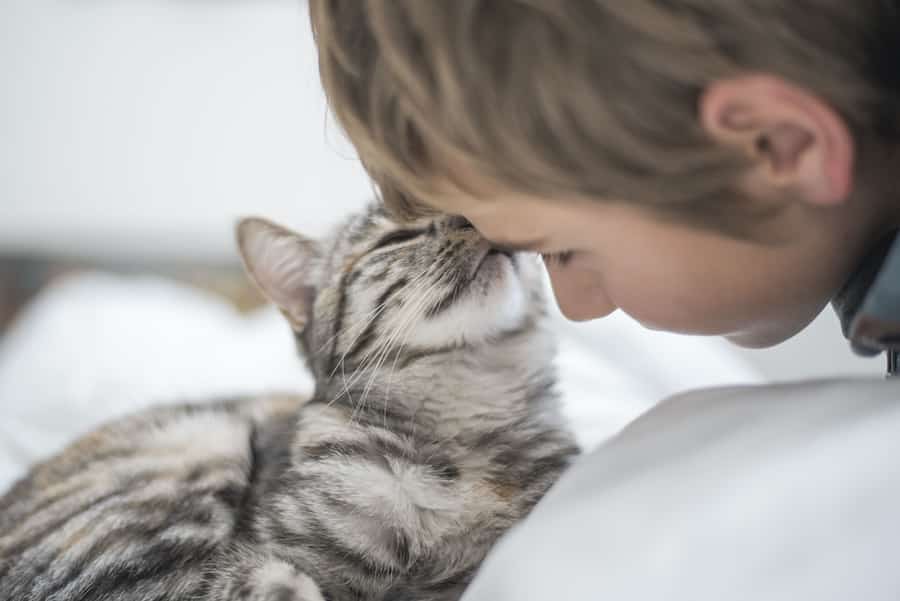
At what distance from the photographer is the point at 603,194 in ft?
2.43

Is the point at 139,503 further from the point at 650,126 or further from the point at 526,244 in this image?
the point at 650,126

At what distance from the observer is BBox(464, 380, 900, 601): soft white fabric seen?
601mm

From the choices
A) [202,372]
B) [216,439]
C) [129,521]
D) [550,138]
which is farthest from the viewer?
[202,372]

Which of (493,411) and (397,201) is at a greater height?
(397,201)

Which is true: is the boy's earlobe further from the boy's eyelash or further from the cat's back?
the cat's back

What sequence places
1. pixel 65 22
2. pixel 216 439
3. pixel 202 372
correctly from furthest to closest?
pixel 65 22 < pixel 202 372 < pixel 216 439

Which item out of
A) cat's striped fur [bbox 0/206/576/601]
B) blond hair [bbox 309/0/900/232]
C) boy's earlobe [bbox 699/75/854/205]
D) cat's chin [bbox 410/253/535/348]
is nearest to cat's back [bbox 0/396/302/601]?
cat's striped fur [bbox 0/206/576/601]

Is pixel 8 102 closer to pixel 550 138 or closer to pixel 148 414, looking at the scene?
pixel 148 414

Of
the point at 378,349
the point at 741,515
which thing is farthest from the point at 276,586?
the point at 741,515

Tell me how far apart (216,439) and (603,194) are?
0.90 meters

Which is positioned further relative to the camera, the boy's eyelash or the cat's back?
the cat's back

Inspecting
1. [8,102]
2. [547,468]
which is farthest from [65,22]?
[547,468]

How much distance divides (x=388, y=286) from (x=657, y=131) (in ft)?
1.99

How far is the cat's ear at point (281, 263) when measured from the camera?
1.30m
